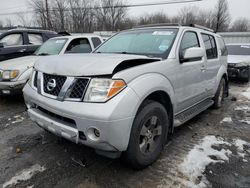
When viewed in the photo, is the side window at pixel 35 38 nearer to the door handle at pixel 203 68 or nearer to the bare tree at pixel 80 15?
the door handle at pixel 203 68

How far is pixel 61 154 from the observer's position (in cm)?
298

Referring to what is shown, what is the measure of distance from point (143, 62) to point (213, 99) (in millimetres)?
3082

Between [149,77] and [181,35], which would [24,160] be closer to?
[149,77]

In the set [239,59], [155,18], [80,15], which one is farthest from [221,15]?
[239,59]

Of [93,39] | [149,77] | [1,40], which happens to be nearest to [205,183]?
[149,77]

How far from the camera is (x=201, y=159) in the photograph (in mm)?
2875

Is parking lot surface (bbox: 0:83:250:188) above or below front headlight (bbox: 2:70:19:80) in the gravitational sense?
below

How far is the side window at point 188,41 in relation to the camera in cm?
332

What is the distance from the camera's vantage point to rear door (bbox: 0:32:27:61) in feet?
21.9

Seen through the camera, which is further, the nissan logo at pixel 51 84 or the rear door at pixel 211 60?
the rear door at pixel 211 60

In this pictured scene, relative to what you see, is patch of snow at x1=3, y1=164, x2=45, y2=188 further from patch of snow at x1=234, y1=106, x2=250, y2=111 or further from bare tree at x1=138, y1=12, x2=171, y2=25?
bare tree at x1=138, y1=12, x2=171, y2=25

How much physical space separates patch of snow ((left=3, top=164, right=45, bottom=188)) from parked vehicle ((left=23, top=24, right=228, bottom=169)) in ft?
1.75

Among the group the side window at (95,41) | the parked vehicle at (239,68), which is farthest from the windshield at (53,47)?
the parked vehicle at (239,68)

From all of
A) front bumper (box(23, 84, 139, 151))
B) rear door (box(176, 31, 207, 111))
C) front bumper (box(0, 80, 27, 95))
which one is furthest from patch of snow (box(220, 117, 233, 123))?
front bumper (box(0, 80, 27, 95))
